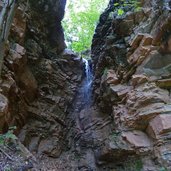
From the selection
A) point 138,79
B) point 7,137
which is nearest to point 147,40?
point 138,79

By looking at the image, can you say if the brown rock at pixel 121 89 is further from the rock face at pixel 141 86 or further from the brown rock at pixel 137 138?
the brown rock at pixel 137 138

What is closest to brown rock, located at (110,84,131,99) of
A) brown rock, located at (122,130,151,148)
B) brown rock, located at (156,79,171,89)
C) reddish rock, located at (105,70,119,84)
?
reddish rock, located at (105,70,119,84)

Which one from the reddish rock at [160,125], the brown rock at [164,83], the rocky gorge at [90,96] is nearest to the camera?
the reddish rock at [160,125]

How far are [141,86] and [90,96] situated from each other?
20.0 ft

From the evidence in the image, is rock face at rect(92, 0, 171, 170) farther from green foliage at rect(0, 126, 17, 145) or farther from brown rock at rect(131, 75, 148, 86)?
green foliage at rect(0, 126, 17, 145)

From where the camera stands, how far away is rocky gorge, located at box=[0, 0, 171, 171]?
27.4 feet

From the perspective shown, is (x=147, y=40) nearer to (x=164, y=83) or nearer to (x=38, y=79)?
(x=164, y=83)

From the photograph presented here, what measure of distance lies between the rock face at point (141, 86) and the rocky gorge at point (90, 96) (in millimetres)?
34

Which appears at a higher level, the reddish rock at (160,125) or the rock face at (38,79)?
the rock face at (38,79)

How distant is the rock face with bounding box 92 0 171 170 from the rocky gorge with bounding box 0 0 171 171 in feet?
0.11

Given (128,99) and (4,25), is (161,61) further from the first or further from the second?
(4,25)

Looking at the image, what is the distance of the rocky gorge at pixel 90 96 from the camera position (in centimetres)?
835

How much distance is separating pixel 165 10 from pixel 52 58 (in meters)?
8.02

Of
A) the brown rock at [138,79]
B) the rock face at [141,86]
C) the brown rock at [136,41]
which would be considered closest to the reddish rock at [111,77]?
the rock face at [141,86]
